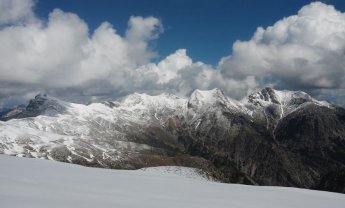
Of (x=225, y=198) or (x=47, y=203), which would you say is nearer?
(x=47, y=203)

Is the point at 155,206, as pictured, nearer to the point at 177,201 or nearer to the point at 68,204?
the point at 177,201

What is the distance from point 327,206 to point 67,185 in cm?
1336

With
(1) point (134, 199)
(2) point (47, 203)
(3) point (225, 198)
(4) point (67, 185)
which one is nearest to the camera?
(2) point (47, 203)

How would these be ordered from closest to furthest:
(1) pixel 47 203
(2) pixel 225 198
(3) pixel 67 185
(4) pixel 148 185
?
(1) pixel 47 203
(3) pixel 67 185
(2) pixel 225 198
(4) pixel 148 185

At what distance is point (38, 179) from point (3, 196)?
5291 millimetres

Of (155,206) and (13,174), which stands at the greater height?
(13,174)

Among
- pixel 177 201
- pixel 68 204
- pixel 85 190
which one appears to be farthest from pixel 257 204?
pixel 68 204

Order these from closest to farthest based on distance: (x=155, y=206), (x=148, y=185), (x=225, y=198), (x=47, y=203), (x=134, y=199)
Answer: (x=47, y=203) → (x=155, y=206) → (x=134, y=199) → (x=225, y=198) → (x=148, y=185)

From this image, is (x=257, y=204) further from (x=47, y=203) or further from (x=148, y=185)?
(x=47, y=203)

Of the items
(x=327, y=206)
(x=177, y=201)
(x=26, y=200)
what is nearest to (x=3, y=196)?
(x=26, y=200)

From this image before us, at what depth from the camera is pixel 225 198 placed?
778 inches

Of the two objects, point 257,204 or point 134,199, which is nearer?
point 134,199

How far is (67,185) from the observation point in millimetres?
17844

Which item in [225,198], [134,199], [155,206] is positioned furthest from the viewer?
[225,198]
